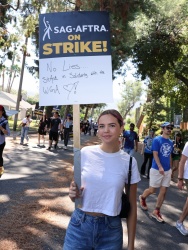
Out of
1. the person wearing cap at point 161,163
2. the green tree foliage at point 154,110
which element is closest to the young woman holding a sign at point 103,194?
the person wearing cap at point 161,163

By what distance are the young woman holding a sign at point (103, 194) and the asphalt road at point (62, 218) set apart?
2087 mm

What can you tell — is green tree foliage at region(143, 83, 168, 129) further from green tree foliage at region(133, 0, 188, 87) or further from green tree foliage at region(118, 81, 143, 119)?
green tree foliage at region(118, 81, 143, 119)

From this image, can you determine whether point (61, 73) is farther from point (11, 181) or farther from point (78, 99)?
point (11, 181)

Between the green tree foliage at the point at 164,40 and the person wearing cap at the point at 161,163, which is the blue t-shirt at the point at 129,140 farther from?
the green tree foliage at the point at 164,40

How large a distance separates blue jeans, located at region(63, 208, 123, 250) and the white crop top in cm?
6

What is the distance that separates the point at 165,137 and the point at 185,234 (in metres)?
1.65

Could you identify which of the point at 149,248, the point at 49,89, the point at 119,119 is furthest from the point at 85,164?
the point at 149,248

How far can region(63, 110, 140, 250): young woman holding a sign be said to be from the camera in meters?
2.30

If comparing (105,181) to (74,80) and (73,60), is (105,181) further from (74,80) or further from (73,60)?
(73,60)

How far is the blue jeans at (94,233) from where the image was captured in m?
2.28

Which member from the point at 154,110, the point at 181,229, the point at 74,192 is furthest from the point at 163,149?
the point at 154,110

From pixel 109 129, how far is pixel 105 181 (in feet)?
1.24

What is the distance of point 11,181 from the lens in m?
7.78

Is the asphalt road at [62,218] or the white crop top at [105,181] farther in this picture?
the asphalt road at [62,218]
